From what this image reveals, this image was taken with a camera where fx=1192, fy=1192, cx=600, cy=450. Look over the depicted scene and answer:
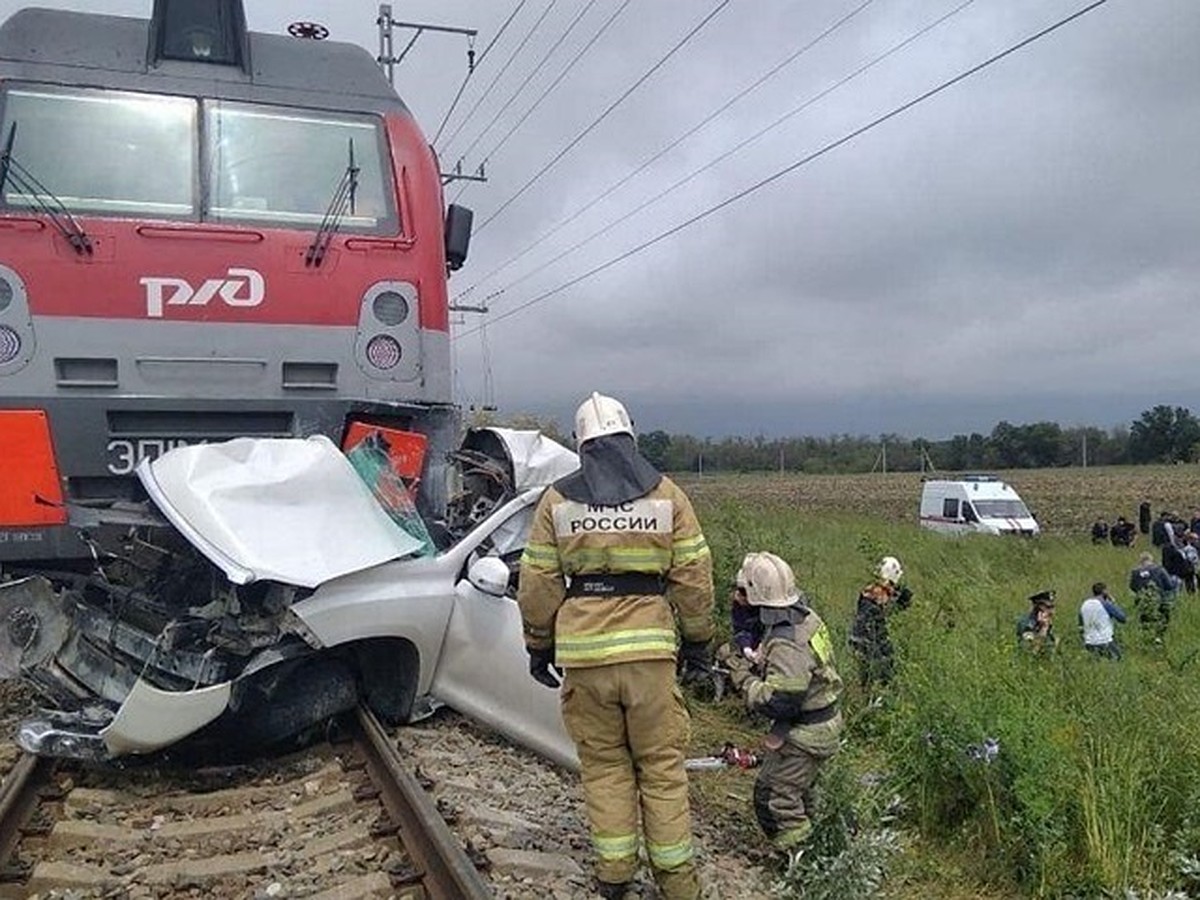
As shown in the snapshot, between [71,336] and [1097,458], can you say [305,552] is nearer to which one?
[71,336]

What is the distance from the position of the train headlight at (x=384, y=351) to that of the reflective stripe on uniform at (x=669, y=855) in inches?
137

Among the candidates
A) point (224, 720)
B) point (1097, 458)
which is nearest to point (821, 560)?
point (224, 720)

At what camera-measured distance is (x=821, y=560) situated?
59.3ft

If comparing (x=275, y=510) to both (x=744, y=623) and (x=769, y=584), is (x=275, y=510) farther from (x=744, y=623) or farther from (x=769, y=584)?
(x=744, y=623)

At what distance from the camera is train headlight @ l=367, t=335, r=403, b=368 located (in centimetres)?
676

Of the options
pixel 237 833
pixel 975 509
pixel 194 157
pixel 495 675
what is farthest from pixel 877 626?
pixel 975 509

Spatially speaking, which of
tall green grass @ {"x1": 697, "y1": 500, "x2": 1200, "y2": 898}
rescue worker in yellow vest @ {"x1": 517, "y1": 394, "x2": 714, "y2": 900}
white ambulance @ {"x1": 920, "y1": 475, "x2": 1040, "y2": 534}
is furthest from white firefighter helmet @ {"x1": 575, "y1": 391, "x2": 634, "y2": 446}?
white ambulance @ {"x1": 920, "y1": 475, "x2": 1040, "y2": 534}

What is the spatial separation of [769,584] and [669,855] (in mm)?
1238

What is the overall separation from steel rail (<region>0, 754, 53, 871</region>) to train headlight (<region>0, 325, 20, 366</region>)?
1.97m

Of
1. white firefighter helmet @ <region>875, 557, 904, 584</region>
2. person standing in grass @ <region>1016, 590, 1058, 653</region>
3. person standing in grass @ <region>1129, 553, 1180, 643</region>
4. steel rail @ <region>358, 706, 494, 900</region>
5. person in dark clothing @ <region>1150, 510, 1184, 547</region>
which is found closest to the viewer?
steel rail @ <region>358, 706, 494, 900</region>

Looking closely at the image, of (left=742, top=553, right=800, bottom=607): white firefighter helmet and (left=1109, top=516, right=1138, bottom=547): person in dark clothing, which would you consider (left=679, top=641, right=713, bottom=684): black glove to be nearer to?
(left=742, top=553, right=800, bottom=607): white firefighter helmet

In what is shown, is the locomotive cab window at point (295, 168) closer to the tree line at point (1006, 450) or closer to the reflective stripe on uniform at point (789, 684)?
the reflective stripe on uniform at point (789, 684)

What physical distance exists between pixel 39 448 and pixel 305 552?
1.63 meters

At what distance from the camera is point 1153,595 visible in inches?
469
